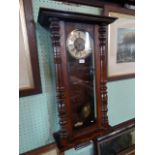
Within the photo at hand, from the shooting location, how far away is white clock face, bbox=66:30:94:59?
0.85 m

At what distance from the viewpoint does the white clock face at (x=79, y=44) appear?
0.85m

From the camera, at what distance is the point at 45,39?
0.99 m

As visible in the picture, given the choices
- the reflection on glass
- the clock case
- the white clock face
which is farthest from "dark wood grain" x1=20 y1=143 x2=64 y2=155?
the white clock face

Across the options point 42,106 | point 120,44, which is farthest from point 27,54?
point 120,44

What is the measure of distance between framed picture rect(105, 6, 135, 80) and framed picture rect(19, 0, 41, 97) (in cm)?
66

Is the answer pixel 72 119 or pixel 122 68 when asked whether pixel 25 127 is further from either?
pixel 122 68

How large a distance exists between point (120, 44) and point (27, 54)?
0.86 meters

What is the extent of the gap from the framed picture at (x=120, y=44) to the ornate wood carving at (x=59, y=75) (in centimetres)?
62

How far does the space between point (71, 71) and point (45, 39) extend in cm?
31

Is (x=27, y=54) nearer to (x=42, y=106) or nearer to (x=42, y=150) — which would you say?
(x=42, y=106)

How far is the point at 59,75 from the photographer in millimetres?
832

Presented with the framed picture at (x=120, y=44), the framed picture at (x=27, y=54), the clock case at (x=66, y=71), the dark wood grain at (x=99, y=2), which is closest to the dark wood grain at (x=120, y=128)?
the clock case at (x=66, y=71)

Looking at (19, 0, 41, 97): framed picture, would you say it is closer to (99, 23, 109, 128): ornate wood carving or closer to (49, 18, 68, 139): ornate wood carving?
(49, 18, 68, 139): ornate wood carving
